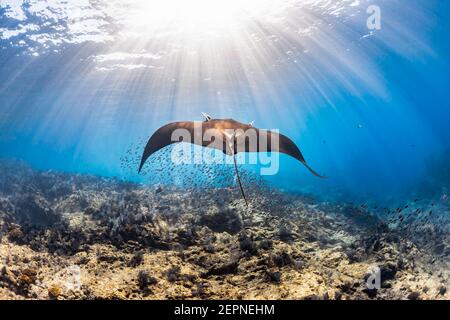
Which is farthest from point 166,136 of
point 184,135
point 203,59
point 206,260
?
point 203,59

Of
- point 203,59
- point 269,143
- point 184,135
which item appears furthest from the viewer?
point 203,59

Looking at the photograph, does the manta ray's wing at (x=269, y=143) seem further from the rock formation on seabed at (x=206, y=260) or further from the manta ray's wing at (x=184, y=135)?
the rock formation on seabed at (x=206, y=260)

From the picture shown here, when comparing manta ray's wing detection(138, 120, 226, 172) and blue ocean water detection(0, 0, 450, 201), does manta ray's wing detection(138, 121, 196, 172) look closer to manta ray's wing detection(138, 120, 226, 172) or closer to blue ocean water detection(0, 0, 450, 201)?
manta ray's wing detection(138, 120, 226, 172)

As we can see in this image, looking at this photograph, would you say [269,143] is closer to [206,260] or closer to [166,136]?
[166,136]

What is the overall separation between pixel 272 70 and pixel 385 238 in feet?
79.4

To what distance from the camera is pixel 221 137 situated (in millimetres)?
6660

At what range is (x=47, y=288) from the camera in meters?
4.95

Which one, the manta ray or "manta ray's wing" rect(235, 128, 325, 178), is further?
"manta ray's wing" rect(235, 128, 325, 178)

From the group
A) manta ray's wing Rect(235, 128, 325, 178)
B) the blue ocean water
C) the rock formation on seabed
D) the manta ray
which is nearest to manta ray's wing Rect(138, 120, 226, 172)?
the manta ray

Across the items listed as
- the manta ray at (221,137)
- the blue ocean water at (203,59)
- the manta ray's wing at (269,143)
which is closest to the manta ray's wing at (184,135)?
the manta ray at (221,137)

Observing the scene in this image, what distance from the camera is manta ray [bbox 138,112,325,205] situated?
6.58 metres

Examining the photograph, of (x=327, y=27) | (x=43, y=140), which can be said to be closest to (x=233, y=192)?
(x=327, y=27)

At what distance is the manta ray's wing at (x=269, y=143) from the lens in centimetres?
684

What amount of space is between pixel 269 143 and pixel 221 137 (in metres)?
1.34
